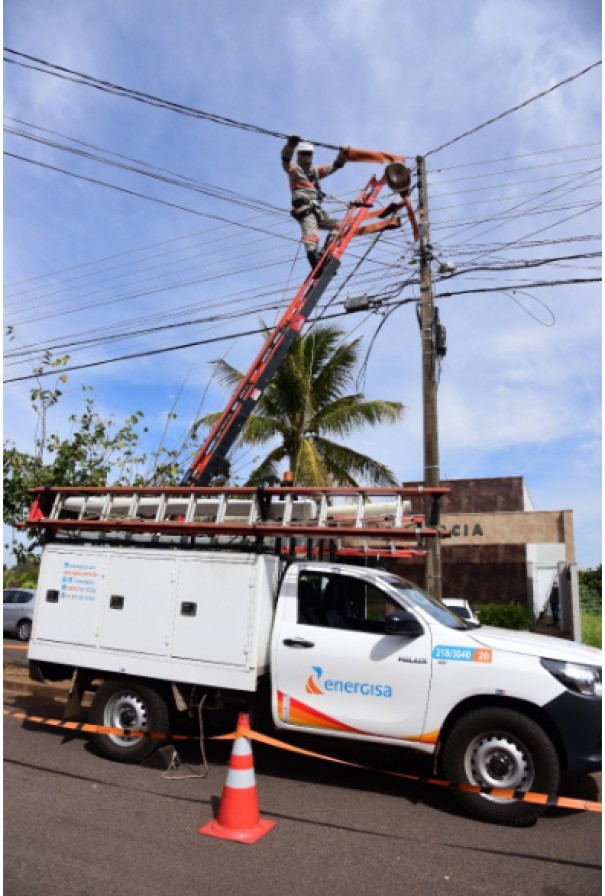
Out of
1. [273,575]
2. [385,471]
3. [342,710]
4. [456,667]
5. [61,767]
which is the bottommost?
[61,767]

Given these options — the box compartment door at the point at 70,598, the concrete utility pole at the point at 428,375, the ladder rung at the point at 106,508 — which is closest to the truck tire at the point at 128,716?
the box compartment door at the point at 70,598

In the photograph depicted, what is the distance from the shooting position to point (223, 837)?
181 inches

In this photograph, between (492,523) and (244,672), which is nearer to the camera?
(244,672)

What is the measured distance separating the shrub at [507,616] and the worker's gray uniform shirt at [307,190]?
34.0 feet

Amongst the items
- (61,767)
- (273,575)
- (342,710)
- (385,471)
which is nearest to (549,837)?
(342,710)

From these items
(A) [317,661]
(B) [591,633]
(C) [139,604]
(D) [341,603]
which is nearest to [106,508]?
(C) [139,604]

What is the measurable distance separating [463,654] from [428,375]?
6.40 metres

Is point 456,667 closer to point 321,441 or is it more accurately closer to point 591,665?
point 591,665

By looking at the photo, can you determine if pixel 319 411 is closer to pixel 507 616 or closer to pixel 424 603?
pixel 507 616

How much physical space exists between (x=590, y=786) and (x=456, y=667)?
6.27 ft

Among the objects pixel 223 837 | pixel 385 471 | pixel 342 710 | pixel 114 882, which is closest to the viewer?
pixel 114 882

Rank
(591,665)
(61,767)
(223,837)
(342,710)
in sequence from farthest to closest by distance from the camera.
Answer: (61,767)
(342,710)
(591,665)
(223,837)

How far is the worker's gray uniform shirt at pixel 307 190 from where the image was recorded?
8766mm

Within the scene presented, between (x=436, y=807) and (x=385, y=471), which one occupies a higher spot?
(x=385, y=471)
